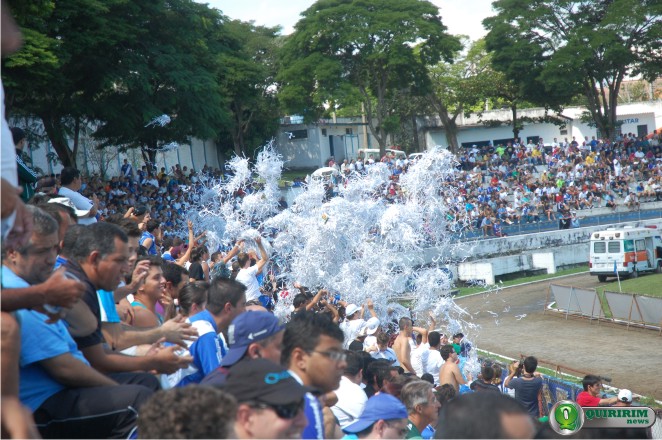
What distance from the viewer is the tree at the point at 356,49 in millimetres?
52438

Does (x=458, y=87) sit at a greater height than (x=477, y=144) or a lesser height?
greater

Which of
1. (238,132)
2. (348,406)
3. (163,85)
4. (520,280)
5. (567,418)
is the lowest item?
(520,280)

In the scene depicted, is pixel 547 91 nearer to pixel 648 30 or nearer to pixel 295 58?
pixel 648 30

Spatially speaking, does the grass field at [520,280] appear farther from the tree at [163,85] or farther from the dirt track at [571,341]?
the tree at [163,85]

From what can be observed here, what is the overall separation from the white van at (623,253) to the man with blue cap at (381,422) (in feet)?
102

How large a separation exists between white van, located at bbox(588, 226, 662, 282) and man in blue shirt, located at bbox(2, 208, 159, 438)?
1286 inches

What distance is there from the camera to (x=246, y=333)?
15.1 ft

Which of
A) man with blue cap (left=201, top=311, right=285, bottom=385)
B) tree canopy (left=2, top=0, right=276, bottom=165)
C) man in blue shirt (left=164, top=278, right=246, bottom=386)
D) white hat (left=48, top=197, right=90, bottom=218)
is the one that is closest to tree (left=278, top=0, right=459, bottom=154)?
tree canopy (left=2, top=0, right=276, bottom=165)

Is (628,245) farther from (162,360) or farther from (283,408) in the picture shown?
(283,408)

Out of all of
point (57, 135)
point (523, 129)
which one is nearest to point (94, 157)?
point (57, 135)

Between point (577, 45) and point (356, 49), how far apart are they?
1358 cm

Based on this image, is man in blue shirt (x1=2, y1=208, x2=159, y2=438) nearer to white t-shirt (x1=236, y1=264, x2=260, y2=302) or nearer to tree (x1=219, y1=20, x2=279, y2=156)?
white t-shirt (x1=236, y1=264, x2=260, y2=302)

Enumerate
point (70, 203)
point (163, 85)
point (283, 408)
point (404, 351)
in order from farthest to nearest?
point (163, 85), point (404, 351), point (70, 203), point (283, 408)

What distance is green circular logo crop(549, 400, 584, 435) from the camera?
10.0 metres
